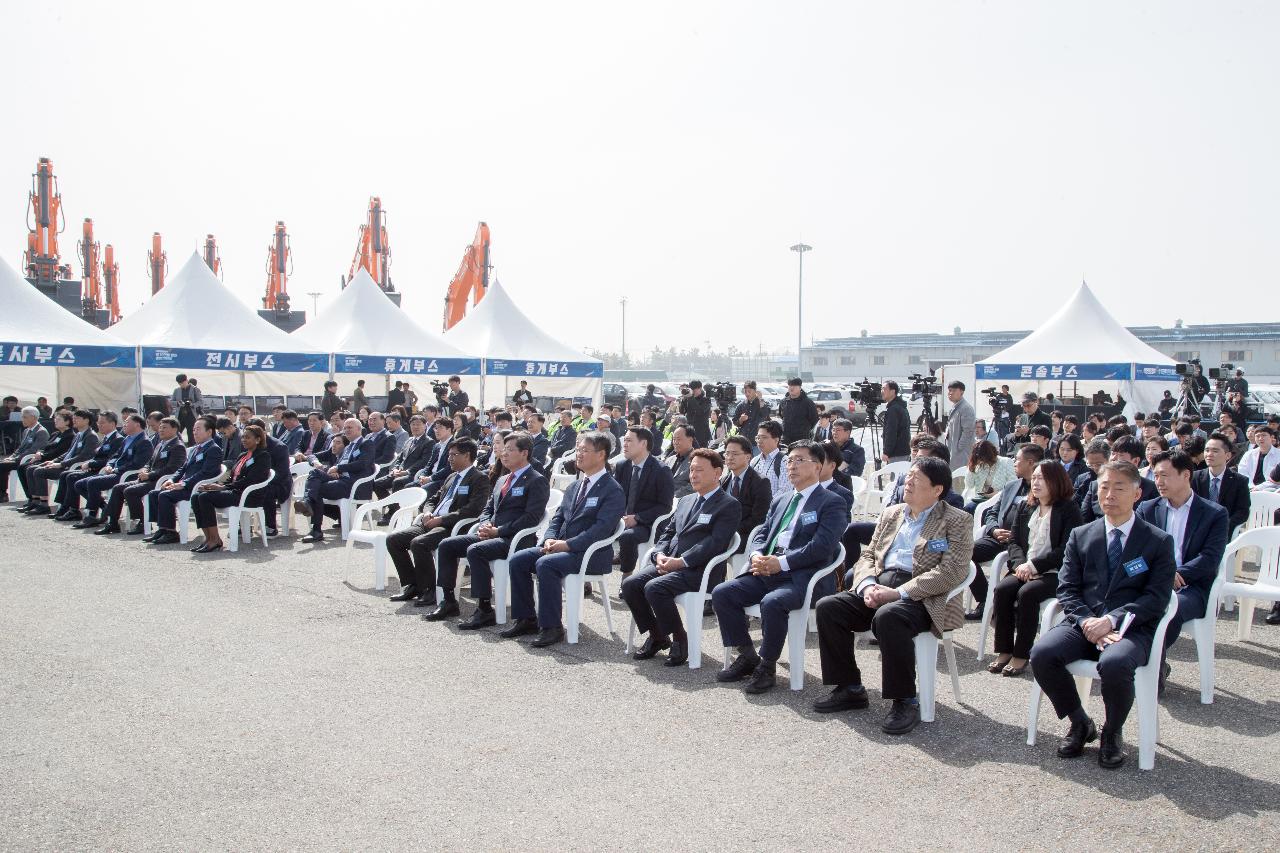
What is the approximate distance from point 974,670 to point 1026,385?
2100 cm

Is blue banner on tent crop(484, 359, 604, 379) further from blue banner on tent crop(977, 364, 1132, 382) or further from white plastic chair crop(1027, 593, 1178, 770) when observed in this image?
white plastic chair crop(1027, 593, 1178, 770)

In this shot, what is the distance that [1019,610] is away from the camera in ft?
17.2

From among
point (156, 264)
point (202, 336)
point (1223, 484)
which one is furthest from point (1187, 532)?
point (156, 264)

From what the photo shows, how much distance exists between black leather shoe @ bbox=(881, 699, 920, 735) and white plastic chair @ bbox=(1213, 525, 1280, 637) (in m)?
2.32

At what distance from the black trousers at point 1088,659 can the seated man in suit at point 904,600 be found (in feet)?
1.75

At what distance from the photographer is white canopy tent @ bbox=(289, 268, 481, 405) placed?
802 inches

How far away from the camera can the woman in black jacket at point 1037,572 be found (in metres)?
5.19

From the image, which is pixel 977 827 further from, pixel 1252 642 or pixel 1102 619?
pixel 1252 642

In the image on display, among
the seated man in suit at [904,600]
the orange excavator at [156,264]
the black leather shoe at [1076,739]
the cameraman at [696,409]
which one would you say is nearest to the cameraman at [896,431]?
the cameraman at [696,409]

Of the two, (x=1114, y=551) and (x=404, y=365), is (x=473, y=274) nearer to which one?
(x=404, y=365)

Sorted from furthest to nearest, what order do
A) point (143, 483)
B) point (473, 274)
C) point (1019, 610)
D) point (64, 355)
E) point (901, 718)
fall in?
point (473, 274), point (64, 355), point (143, 483), point (1019, 610), point (901, 718)

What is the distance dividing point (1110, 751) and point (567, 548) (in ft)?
10.8

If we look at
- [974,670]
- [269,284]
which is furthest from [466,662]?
[269,284]

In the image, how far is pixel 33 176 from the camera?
3475cm
